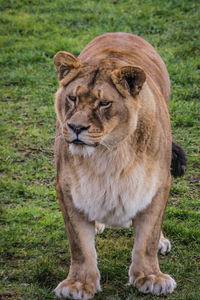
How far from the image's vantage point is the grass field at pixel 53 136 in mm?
4461

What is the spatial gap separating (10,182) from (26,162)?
558 mm

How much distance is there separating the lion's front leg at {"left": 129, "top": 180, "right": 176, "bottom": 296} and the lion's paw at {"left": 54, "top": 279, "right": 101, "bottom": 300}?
1.05 ft

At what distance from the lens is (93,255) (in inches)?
163

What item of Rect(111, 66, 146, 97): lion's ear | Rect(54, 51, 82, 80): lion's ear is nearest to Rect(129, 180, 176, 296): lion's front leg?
Rect(111, 66, 146, 97): lion's ear

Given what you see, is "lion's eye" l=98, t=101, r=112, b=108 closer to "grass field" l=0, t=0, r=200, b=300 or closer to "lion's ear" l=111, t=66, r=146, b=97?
"lion's ear" l=111, t=66, r=146, b=97

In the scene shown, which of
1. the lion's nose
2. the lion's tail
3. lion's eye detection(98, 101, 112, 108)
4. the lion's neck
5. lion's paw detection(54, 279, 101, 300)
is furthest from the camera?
the lion's tail

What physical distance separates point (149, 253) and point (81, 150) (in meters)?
0.94

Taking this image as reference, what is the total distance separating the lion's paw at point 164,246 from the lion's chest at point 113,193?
2.82 ft

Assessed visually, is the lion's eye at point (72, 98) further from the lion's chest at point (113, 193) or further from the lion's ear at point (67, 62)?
the lion's chest at point (113, 193)

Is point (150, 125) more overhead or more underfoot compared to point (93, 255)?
more overhead

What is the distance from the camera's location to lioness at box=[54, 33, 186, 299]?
367 centimetres

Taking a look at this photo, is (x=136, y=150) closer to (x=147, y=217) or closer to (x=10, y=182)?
(x=147, y=217)

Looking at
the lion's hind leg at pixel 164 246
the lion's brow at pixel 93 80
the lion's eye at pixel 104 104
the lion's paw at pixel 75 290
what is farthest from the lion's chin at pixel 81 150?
the lion's hind leg at pixel 164 246

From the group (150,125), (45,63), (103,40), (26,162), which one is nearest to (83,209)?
(150,125)
